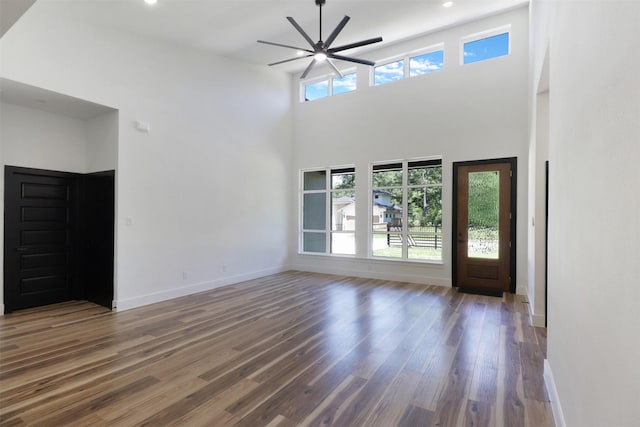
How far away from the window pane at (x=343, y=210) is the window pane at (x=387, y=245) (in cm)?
65

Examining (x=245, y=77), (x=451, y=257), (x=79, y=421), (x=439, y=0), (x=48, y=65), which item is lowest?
(x=79, y=421)

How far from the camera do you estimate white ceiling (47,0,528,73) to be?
15.3 feet

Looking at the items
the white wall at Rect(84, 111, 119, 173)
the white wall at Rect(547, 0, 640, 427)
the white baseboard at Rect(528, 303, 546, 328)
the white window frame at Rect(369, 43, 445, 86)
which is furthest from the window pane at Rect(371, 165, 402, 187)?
the white wall at Rect(84, 111, 119, 173)

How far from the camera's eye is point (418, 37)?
6680 millimetres

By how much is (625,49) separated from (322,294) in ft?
17.2

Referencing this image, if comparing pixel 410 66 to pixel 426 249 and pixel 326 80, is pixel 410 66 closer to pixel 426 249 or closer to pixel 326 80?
pixel 326 80

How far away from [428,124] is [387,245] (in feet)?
9.14

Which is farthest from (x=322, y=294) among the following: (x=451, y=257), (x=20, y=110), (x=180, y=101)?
(x=20, y=110)

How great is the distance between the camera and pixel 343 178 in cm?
784

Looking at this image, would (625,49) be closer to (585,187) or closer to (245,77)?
(585,187)

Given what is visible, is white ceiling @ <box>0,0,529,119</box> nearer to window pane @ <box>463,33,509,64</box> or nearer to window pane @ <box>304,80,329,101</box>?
window pane @ <box>463,33,509,64</box>

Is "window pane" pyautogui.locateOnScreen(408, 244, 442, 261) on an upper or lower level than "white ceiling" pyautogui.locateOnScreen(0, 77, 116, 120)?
lower

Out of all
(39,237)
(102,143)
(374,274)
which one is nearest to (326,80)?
(374,274)

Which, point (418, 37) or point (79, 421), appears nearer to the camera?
point (79, 421)
